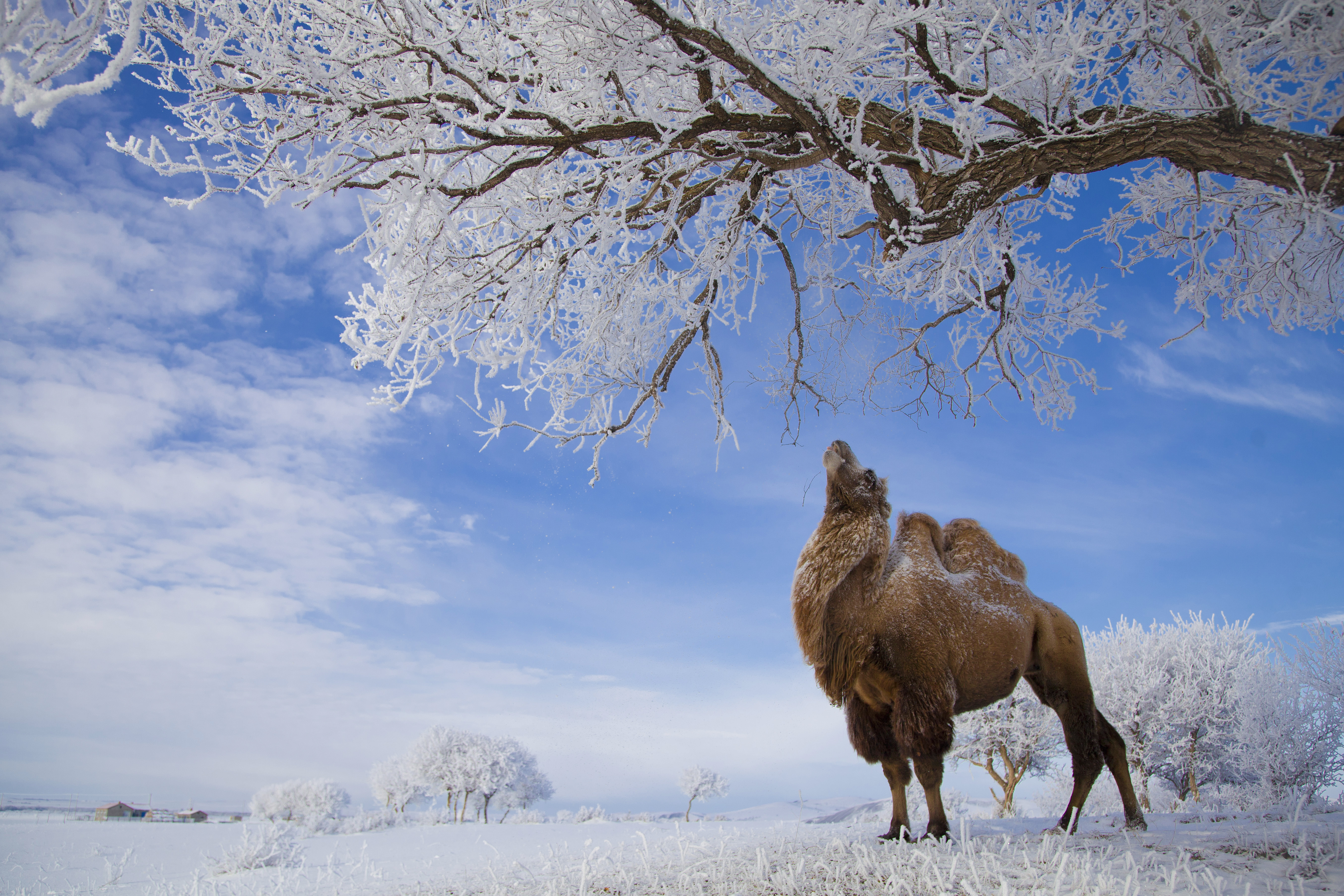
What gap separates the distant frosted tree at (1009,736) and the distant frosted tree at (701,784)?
17324 mm

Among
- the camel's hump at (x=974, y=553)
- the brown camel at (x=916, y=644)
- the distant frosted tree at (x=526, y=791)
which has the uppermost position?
the camel's hump at (x=974, y=553)

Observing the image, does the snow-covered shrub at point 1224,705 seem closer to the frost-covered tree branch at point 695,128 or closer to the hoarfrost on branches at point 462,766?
the frost-covered tree branch at point 695,128

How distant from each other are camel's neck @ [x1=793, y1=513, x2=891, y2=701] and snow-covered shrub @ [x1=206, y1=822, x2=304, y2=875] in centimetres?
738

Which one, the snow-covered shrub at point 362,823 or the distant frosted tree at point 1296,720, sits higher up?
the distant frosted tree at point 1296,720

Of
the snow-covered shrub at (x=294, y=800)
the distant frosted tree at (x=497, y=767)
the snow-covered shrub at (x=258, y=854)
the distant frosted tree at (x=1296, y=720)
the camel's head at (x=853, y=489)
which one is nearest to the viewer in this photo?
the camel's head at (x=853, y=489)

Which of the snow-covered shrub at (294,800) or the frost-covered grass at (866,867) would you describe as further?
the snow-covered shrub at (294,800)

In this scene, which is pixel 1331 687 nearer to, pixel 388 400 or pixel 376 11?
pixel 388 400

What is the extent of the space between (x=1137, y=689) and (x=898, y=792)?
17.2 metres

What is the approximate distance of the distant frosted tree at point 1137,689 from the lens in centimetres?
1728

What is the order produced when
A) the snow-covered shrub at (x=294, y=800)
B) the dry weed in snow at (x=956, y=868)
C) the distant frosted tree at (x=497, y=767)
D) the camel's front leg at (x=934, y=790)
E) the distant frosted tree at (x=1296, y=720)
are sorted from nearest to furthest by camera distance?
the dry weed in snow at (x=956, y=868), the camel's front leg at (x=934, y=790), the distant frosted tree at (x=1296, y=720), the snow-covered shrub at (x=294, y=800), the distant frosted tree at (x=497, y=767)

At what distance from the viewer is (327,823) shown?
20312mm

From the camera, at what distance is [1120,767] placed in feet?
15.8

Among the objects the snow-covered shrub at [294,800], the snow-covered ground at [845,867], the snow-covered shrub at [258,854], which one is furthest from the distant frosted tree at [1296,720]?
the snow-covered shrub at [294,800]

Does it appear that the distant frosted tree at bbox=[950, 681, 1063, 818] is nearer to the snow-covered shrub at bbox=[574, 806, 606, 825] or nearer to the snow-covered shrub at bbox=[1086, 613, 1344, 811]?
the snow-covered shrub at bbox=[1086, 613, 1344, 811]
